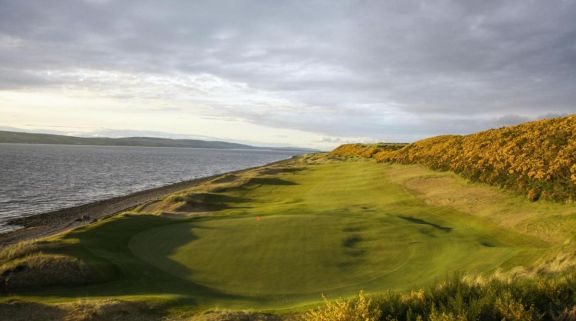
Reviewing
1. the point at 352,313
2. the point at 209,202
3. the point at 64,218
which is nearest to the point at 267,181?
the point at 209,202

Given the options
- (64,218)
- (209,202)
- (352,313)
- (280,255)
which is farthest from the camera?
(64,218)

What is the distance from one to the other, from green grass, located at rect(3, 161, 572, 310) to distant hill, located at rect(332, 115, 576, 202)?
1.87 meters

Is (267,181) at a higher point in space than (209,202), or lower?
higher

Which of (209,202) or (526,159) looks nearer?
(526,159)

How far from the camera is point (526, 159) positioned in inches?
974

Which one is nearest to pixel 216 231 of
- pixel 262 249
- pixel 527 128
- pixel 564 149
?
pixel 262 249

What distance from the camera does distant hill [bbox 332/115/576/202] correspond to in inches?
847

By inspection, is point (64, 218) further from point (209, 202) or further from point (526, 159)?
point (526, 159)

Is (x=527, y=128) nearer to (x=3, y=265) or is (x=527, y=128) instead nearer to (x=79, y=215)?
(x=3, y=265)

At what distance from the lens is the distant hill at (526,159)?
847 inches

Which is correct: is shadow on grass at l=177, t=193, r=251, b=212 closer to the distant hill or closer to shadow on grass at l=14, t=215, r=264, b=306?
shadow on grass at l=14, t=215, r=264, b=306

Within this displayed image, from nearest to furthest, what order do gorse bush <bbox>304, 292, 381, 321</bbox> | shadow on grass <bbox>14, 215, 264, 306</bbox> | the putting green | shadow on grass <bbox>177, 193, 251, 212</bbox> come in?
1. gorse bush <bbox>304, 292, 381, 321</bbox>
2. shadow on grass <bbox>14, 215, 264, 306</bbox>
3. the putting green
4. shadow on grass <bbox>177, 193, 251, 212</bbox>

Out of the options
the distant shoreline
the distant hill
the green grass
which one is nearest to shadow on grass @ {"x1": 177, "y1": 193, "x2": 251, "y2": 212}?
the distant shoreline

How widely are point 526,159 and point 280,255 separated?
1782 cm
